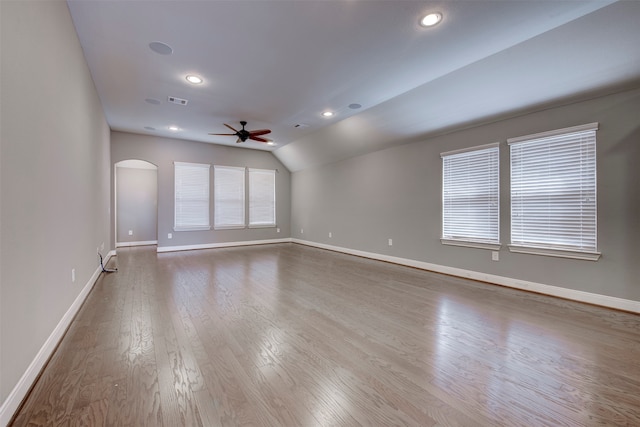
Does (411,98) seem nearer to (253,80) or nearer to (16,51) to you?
(253,80)

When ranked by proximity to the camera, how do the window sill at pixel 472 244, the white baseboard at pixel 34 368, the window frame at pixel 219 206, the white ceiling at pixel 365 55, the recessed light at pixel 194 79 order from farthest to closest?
A: the window frame at pixel 219 206 < the window sill at pixel 472 244 < the recessed light at pixel 194 79 < the white ceiling at pixel 365 55 < the white baseboard at pixel 34 368

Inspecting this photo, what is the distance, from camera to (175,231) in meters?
6.79

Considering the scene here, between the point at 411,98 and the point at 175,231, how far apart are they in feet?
20.4

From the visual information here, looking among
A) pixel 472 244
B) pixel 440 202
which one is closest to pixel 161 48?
pixel 440 202

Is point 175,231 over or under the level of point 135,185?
under

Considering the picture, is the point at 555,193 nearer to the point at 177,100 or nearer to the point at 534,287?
the point at 534,287

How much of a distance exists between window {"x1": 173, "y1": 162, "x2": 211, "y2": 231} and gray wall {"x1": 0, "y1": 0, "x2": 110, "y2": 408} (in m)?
3.96

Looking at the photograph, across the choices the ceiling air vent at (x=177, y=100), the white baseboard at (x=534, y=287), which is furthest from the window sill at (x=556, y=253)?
the ceiling air vent at (x=177, y=100)

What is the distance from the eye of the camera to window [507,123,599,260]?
313cm

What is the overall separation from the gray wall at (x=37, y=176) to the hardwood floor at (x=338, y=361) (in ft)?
1.31

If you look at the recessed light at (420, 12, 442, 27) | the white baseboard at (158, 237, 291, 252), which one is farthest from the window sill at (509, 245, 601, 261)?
the white baseboard at (158, 237, 291, 252)

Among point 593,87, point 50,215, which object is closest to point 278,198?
point 50,215

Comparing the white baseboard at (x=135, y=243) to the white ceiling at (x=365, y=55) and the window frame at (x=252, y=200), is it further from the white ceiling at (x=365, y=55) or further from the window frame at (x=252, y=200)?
the white ceiling at (x=365, y=55)

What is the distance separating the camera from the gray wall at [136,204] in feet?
25.2
